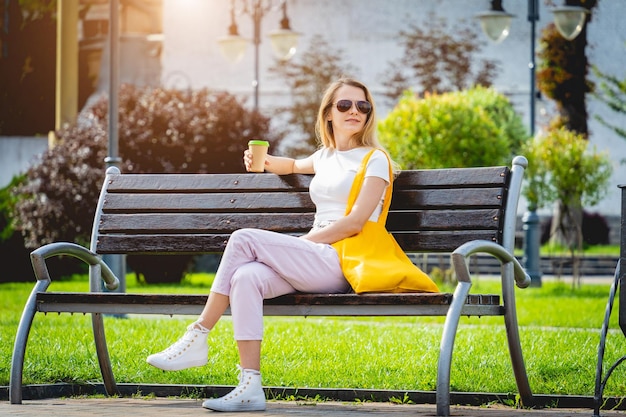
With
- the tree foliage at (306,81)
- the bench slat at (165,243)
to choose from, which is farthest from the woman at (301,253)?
the tree foliage at (306,81)

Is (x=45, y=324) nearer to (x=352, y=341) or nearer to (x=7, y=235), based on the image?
(x=352, y=341)

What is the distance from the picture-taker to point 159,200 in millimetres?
7098

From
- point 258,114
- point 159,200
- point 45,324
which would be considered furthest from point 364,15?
point 159,200

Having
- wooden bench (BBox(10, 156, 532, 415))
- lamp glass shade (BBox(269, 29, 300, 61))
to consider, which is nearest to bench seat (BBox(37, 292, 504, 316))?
wooden bench (BBox(10, 156, 532, 415))

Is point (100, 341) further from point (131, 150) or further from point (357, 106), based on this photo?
point (131, 150)

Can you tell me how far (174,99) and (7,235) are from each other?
4522 mm

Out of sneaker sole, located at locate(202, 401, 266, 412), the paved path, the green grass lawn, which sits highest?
sneaker sole, located at locate(202, 401, 266, 412)

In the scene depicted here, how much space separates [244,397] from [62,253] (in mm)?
1484

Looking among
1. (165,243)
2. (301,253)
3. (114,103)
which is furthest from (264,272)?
(114,103)

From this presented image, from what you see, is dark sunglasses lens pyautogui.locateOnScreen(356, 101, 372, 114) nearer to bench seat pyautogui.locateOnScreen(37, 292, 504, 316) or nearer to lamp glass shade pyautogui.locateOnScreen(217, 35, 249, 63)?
bench seat pyautogui.locateOnScreen(37, 292, 504, 316)

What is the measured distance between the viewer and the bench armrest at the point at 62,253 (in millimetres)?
6270

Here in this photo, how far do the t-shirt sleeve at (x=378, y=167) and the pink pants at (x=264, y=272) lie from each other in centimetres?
44

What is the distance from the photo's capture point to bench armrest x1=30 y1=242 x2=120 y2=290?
6.27m

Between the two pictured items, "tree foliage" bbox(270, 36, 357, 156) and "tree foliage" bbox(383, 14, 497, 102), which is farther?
"tree foliage" bbox(383, 14, 497, 102)
